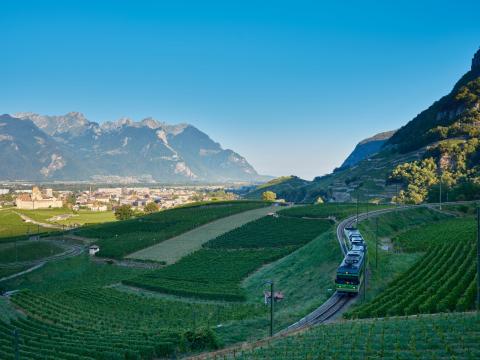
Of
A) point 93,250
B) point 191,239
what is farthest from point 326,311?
point 93,250

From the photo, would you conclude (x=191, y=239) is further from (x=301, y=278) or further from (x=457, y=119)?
(x=457, y=119)

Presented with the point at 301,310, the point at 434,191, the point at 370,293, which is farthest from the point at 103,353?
the point at 434,191

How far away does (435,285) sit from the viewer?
134 ft

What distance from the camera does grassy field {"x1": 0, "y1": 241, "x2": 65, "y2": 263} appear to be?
102 meters

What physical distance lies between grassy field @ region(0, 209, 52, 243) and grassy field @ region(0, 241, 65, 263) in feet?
52.0

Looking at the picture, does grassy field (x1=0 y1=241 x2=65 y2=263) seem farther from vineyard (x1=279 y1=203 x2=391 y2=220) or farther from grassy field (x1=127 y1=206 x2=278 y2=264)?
vineyard (x1=279 y1=203 x2=391 y2=220)

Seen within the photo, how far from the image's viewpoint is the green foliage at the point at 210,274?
62.4 metres

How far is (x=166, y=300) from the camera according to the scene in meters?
61.2

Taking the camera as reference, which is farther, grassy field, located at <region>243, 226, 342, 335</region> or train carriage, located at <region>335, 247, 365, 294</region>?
grassy field, located at <region>243, 226, 342, 335</region>

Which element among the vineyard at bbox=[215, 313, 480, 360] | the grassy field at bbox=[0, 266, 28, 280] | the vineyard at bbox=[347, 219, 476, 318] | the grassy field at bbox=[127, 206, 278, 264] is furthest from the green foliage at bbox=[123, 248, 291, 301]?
the grassy field at bbox=[0, 266, 28, 280]

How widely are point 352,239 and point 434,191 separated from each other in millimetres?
71941

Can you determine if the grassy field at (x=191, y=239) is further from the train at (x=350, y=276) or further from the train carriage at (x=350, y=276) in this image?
the train carriage at (x=350, y=276)

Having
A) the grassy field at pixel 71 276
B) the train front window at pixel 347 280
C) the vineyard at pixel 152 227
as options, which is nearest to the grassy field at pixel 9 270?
the grassy field at pixel 71 276

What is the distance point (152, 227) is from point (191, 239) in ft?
74.0
